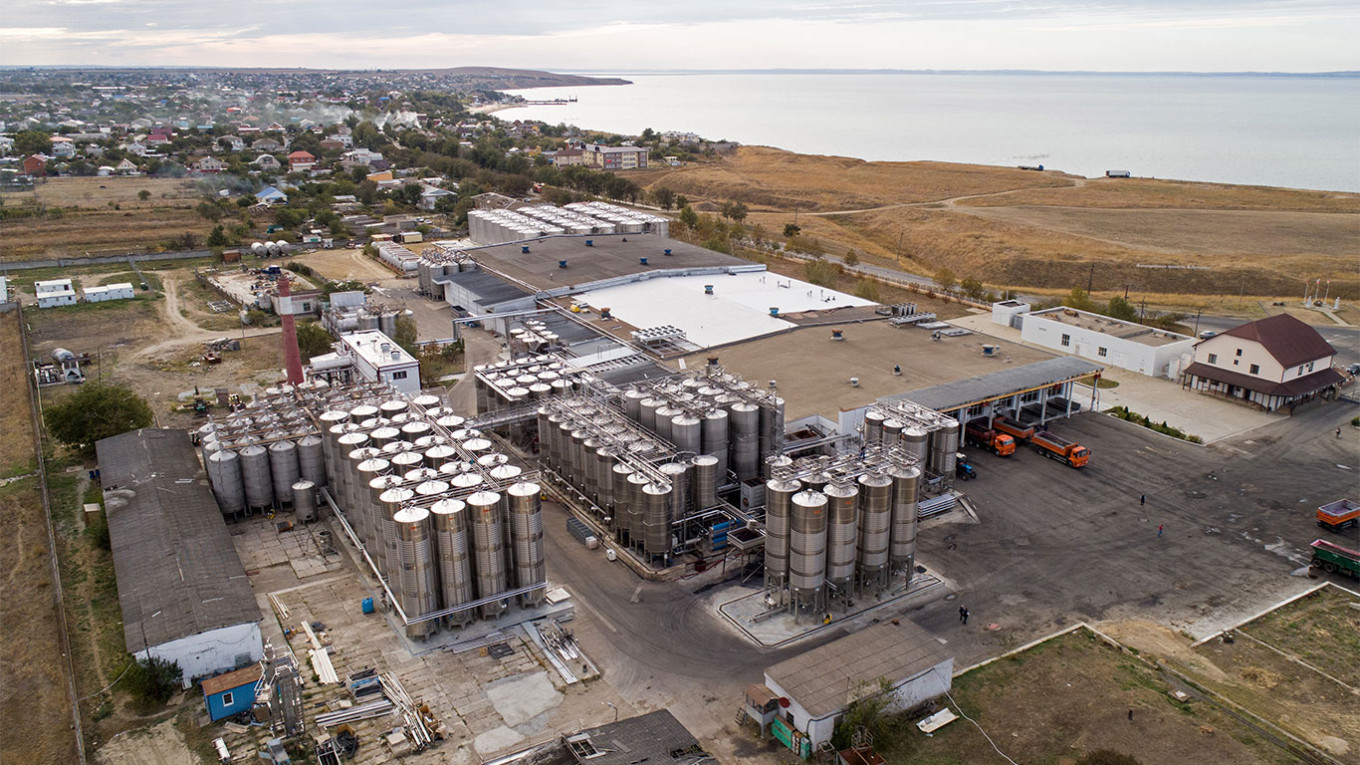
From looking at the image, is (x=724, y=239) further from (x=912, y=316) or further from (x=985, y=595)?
(x=985, y=595)

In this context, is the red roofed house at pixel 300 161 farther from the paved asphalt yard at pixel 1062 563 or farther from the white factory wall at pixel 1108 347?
the paved asphalt yard at pixel 1062 563

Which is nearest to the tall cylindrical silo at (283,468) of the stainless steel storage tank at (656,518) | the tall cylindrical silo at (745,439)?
the stainless steel storage tank at (656,518)

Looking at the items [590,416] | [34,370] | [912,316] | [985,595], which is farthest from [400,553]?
[34,370]

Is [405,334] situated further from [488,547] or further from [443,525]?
[443,525]

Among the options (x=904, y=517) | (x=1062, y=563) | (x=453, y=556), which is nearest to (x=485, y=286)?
(x=453, y=556)

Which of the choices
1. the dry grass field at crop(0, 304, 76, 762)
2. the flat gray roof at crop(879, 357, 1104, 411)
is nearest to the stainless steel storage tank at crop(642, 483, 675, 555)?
the flat gray roof at crop(879, 357, 1104, 411)

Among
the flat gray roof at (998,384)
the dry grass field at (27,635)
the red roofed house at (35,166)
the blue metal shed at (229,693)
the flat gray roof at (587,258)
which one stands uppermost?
the red roofed house at (35,166)
